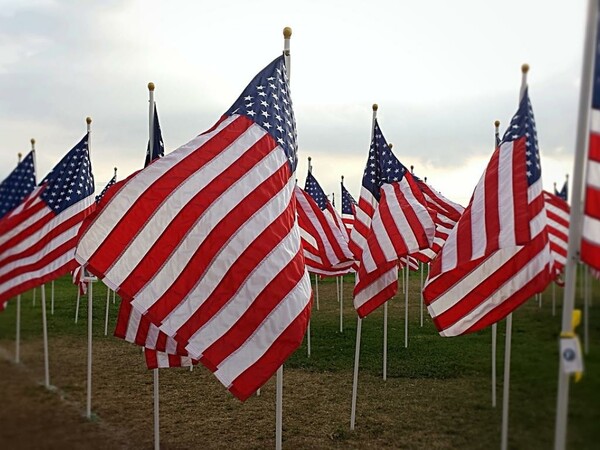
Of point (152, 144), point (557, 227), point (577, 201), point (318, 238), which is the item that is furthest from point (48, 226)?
point (577, 201)

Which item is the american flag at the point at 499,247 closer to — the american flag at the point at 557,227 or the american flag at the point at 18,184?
the american flag at the point at 557,227

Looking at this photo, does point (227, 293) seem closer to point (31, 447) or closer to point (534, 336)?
point (31, 447)

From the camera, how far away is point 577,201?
13.2 ft

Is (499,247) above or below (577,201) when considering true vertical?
below

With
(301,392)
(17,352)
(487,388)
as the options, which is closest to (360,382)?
(301,392)

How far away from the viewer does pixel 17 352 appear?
6355 millimetres

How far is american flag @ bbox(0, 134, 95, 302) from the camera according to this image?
→ 276 inches

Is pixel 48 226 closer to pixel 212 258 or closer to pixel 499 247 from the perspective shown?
pixel 212 258

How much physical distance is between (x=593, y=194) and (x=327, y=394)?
837cm

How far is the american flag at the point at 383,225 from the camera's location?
862 cm

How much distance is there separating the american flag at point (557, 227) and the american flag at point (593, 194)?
244 centimetres

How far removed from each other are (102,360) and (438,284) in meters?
9.65

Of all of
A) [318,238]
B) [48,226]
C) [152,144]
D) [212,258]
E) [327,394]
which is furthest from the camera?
[318,238]

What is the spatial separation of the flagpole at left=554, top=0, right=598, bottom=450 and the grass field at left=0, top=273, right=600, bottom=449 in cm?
24
